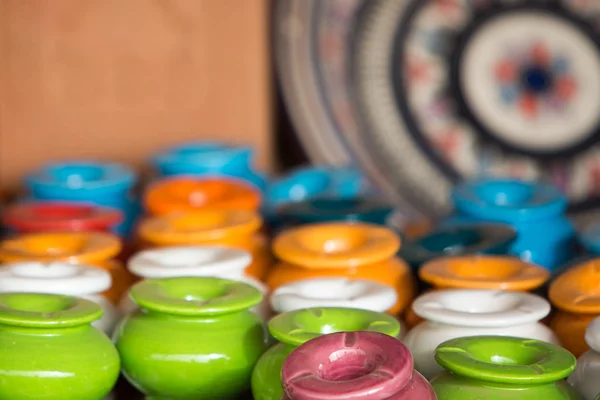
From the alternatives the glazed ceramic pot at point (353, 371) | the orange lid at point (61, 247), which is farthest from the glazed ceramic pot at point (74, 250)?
the glazed ceramic pot at point (353, 371)

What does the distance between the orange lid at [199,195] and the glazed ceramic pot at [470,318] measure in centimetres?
40

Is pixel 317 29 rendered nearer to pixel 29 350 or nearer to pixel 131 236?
pixel 131 236

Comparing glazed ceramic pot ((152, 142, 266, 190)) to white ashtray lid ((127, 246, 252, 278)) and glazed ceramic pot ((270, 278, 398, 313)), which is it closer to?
white ashtray lid ((127, 246, 252, 278))

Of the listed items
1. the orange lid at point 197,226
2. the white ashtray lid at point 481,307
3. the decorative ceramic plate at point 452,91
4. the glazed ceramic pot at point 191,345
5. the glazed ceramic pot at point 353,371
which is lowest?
the glazed ceramic pot at point 191,345

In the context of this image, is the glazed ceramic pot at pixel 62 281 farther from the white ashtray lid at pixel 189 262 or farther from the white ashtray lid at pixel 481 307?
the white ashtray lid at pixel 481 307

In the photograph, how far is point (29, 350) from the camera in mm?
766

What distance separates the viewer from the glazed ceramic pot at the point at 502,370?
68 centimetres

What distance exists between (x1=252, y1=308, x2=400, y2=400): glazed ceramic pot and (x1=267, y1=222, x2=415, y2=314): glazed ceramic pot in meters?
0.14

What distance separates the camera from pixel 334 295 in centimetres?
91

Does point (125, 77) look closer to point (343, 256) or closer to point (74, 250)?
point (74, 250)

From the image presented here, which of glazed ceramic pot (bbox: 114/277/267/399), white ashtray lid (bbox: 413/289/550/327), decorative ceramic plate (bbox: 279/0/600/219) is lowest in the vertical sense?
glazed ceramic pot (bbox: 114/277/267/399)

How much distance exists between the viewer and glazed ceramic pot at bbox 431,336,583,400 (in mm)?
680

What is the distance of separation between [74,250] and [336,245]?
11.7 inches

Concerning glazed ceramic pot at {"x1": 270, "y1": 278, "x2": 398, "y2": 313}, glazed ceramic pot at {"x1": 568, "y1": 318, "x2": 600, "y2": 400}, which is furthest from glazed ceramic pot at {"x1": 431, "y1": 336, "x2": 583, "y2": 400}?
glazed ceramic pot at {"x1": 270, "y1": 278, "x2": 398, "y2": 313}
